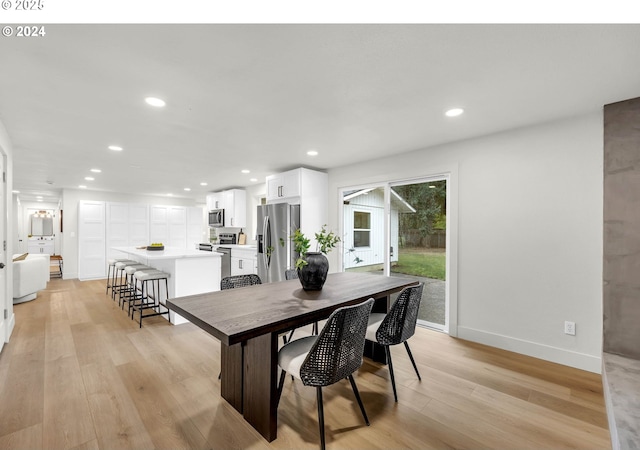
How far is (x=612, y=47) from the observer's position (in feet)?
5.25

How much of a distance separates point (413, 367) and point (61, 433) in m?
2.53

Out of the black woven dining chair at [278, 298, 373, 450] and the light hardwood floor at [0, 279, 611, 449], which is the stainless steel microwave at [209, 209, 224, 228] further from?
the black woven dining chair at [278, 298, 373, 450]

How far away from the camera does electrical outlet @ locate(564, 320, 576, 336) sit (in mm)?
2608

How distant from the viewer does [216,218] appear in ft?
23.5

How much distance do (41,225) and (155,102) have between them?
12526 millimetres

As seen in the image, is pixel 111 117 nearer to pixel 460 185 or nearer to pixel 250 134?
pixel 250 134

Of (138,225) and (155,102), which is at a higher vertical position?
(155,102)

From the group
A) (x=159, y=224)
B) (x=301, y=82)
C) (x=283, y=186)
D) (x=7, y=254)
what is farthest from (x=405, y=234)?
(x=159, y=224)

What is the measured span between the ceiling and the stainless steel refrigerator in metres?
1.46

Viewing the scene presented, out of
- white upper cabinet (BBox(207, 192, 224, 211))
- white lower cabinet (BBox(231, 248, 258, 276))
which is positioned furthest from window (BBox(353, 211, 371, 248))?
white upper cabinet (BBox(207, 192, 224, 211))

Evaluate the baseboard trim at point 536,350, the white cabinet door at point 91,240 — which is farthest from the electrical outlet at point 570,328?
the white cabinet door at point 91,240

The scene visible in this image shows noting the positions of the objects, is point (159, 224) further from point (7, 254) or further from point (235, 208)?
point (7, 254)

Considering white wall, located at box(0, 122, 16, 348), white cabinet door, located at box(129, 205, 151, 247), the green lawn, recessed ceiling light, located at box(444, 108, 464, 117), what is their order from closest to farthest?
recessed ceiling light, located at box(444, 108, 464, 117) < white wall, located at box(0, 122, 16, 348) < the green lawn < white cabinet door, located at box(129, 205, 151, 247)

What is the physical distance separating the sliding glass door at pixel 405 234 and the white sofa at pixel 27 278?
5123mm
